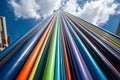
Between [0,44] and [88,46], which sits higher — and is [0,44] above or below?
below

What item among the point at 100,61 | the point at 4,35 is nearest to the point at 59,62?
the point at 100,61

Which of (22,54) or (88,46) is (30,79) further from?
(88,46)

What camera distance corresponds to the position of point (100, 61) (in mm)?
2000

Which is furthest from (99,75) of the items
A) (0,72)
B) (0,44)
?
(0,44)

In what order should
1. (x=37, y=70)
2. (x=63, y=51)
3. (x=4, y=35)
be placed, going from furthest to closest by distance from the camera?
(x=4, y=35) → (x=63, y=51) → (x=37, y=70)

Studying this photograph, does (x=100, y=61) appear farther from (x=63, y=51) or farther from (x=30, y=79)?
(x=30, y=79)

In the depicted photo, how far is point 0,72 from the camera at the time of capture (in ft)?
Result: 4.85

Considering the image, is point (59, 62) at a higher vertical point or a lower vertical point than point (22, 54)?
lower

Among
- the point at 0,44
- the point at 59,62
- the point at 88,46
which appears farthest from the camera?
the point at 0,44

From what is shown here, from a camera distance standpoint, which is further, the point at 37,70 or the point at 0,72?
the point at 37,70

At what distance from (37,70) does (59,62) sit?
37 centimetres

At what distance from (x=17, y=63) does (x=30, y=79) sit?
0.28 meters

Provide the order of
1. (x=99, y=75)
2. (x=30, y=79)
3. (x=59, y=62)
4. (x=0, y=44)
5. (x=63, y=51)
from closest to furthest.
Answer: (x=30, y=79), (x=99, y=75), (x=59, y=62), (x=63, y=51), (x=0, y=44)

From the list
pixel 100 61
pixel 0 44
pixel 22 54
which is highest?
pixel 22 54
